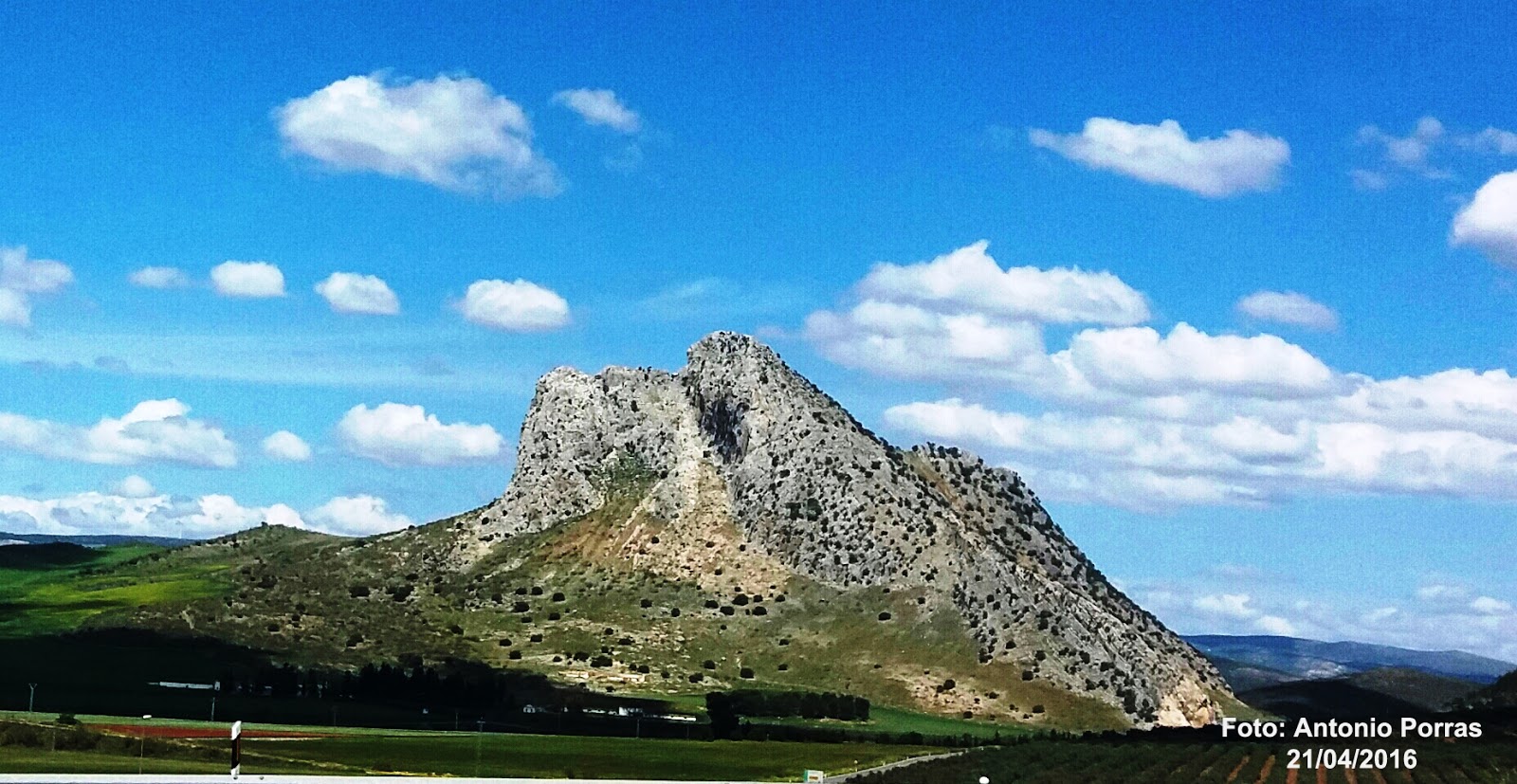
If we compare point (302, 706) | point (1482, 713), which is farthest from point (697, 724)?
point (1482, 713)

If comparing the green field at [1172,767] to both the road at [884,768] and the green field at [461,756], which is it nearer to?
the road at [884,768]

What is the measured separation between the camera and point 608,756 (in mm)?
110750

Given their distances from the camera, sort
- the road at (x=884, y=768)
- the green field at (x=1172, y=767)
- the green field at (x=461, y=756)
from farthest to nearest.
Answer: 1. the green field at (x=1172, y=767)
2. the road at (x=884, y=768)
3. the green field at (x=461, y=756)

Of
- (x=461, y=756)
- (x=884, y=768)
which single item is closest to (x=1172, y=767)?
(x=884, y=768)

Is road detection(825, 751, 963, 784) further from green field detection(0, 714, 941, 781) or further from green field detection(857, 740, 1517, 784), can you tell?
green field detection(0, 714, 941, 781)

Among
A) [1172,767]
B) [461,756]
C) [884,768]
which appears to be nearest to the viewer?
[884,768]

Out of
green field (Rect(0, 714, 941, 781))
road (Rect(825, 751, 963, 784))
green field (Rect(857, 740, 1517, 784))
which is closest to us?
green field (Rect(0, 714, 941, 781))

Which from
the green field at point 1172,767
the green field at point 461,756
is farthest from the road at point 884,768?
the green field at point 461,756

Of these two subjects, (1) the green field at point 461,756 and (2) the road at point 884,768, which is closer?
(1) the green field at point 461,756

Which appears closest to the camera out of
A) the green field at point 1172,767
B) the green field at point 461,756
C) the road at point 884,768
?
the green field at point 461,756

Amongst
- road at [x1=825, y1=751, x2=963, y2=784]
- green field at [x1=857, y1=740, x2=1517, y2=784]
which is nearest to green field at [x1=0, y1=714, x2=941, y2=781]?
road at [x1=825, y1=751, x2=963, y2=784]

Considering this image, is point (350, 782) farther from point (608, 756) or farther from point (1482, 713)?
point (1482, 713)

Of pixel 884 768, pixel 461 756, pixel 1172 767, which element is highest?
pixel 461 756

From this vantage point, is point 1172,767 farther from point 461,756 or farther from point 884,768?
point 461,756
